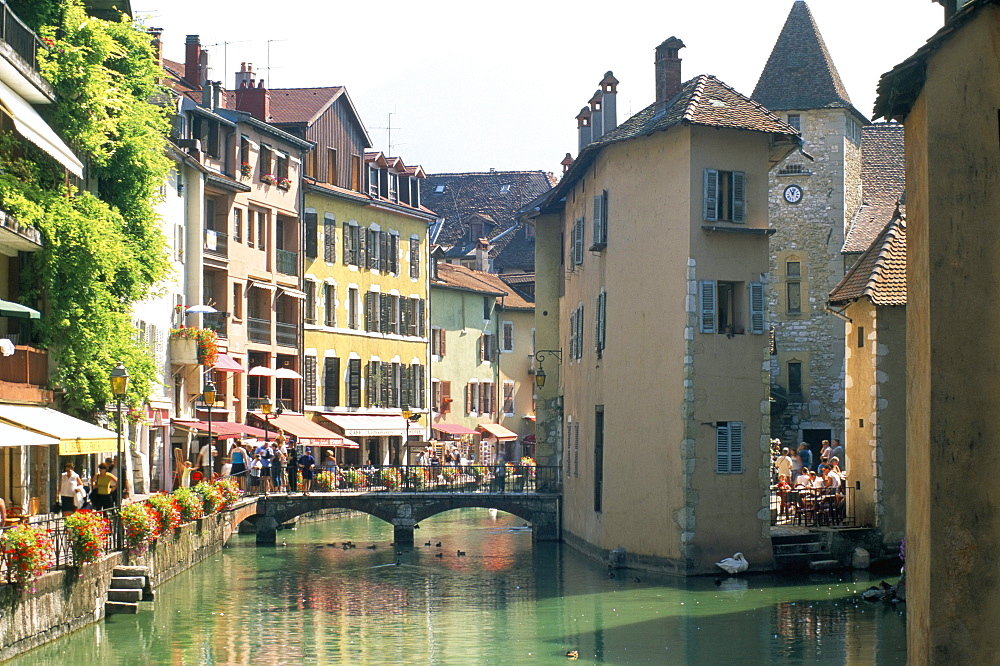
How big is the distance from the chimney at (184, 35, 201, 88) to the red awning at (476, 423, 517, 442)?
27.8 m

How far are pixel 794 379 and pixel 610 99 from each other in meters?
16.8

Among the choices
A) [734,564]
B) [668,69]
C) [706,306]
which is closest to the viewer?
[734,564]

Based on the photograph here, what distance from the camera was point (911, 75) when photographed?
56.2 feet

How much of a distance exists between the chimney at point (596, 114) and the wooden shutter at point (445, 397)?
29.8 metres

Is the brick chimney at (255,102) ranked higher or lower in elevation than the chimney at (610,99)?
higher

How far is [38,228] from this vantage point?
109 feet

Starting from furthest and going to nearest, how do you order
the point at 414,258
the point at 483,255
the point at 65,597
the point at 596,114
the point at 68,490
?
the point at 483,255
the point at 414,258
the point at 596,114
the point at 68,490
the point at 65,597

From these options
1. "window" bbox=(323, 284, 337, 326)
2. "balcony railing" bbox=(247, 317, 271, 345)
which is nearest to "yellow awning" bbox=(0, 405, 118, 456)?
"balcony railing" bbox=(247, 317, 271, 345)

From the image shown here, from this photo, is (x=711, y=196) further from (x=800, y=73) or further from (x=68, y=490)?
(x=800, y=73)

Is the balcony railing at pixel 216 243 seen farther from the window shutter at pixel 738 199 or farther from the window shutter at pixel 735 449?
the window shutter at pixel 735 449

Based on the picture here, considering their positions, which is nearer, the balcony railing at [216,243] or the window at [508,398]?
the balcony railing at [216,243]

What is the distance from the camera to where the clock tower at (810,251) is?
196ft

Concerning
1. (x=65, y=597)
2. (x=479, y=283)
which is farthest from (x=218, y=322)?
(x=479, y=283)

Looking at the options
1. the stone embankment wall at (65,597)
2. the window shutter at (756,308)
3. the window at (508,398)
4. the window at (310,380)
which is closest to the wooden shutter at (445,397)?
the window at (508,398)
